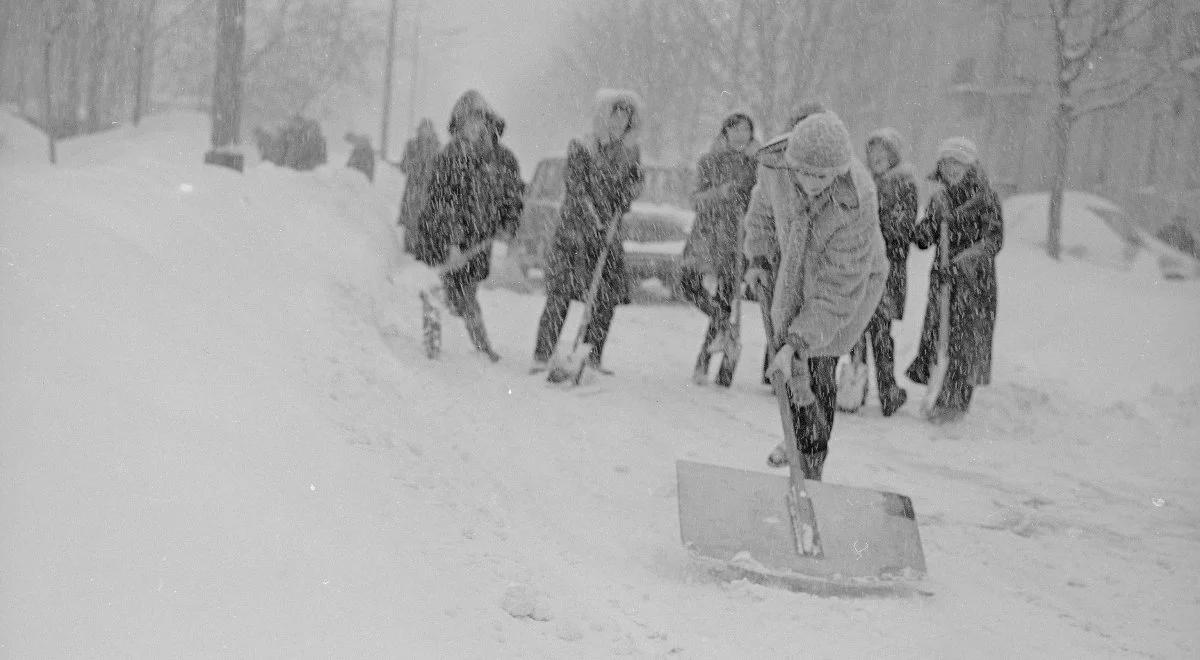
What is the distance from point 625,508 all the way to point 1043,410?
168 inches

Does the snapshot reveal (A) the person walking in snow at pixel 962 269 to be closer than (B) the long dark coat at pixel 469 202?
Yes

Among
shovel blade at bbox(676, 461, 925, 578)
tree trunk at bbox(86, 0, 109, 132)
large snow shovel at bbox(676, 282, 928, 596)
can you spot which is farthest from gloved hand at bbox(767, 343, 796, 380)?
tree trunk at bbox(86, 0, 109, 132)

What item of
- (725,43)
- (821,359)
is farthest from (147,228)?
(725,43)

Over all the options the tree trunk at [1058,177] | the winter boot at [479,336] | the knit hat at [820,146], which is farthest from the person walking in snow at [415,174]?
the tree trunk at [1058,177]

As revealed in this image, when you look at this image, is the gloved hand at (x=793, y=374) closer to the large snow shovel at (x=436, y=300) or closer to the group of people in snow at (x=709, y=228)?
the group of people in snow at (x=709, y=228)

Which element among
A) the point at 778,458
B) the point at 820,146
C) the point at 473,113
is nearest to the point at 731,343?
the point at 473,113

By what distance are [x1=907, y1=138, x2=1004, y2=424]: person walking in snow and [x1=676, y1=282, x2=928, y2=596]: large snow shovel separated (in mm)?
3351

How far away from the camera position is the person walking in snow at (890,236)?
7766 mm

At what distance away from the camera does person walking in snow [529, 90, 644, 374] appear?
8.04 meters

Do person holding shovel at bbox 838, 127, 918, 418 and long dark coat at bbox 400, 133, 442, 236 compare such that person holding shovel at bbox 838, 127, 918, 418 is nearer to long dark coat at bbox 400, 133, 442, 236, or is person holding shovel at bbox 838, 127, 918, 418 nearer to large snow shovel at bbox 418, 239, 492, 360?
large snow shovel at bbox 418, 239, 492, 360

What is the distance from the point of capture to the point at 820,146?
4.60 meters

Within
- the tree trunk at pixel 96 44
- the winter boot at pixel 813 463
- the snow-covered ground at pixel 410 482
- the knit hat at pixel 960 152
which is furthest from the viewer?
the tree trunk at pixel 96 44

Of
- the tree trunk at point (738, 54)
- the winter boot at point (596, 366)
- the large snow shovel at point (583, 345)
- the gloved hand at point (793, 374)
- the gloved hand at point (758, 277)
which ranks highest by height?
the tree trunk at point (738, 54)

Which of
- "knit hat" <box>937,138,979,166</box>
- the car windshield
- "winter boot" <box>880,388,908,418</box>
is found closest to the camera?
"knit hat" <box>937,138,979,166</box>
